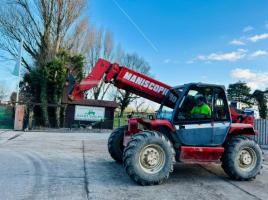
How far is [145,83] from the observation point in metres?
6.97

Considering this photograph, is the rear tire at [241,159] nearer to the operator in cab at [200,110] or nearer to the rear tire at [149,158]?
the operator in cab at [200,110]

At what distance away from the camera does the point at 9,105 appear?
70.5 feet

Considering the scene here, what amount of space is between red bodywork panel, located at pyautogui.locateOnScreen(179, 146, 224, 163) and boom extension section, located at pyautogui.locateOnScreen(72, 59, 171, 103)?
1.66 m

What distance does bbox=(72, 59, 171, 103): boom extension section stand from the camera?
6578 mm

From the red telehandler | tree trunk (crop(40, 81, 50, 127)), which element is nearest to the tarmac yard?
the red telehandler

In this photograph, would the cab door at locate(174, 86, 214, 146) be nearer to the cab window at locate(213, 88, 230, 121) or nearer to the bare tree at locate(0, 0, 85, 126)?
the cab window at locate(213, 88, 230, 121)

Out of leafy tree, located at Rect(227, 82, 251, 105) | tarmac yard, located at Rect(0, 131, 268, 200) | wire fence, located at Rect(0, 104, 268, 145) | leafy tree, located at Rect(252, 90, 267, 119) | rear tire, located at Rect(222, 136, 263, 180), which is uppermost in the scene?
leafy tree, located at Rect(227, 82, 251, 105)

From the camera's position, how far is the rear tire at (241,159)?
621 centimetres

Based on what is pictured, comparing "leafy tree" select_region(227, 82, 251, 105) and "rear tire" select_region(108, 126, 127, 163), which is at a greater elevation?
"leafy tree" select_region(227, 82, 251, 105)

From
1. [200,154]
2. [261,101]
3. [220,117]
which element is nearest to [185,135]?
[200,154]

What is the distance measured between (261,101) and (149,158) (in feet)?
80.9

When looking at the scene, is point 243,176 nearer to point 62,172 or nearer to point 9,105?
point 62,172

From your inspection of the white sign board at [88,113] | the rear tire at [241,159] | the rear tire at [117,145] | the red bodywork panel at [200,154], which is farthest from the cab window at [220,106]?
the white sign board at [88,113]

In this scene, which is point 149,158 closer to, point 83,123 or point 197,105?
point 197,105
